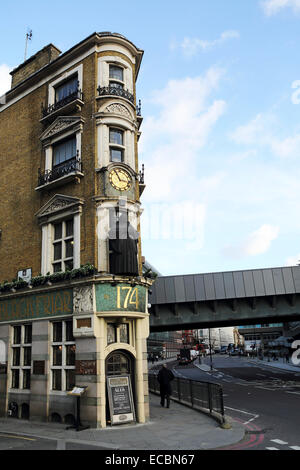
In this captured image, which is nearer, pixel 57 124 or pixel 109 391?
pixel 109 391

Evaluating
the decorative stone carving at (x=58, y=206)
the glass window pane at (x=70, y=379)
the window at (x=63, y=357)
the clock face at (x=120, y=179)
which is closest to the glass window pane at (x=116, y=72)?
the clock face at (x=120, y=179)

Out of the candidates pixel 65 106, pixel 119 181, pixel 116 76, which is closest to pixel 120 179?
pixel 119 181

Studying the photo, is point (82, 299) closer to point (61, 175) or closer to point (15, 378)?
point (15, 378)

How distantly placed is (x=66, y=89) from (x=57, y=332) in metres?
12.2

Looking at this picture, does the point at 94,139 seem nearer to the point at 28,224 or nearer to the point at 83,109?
the point at 83,109

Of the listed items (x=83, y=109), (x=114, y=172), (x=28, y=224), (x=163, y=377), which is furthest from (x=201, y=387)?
(x=83, y=109)

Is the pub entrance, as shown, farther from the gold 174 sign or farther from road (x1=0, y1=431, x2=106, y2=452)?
road (x1=0, y1=431, x2=106, y2=452)

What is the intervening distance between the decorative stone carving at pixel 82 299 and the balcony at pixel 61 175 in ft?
16.7

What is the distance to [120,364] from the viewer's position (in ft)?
49.4

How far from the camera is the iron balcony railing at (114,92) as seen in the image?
17.6 meters

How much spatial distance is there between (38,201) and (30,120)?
16.9 feet

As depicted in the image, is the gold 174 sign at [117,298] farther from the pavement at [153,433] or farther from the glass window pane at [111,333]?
the pavement at [153,433]

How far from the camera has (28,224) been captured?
758 inches

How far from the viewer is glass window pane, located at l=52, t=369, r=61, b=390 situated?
1555 cm
